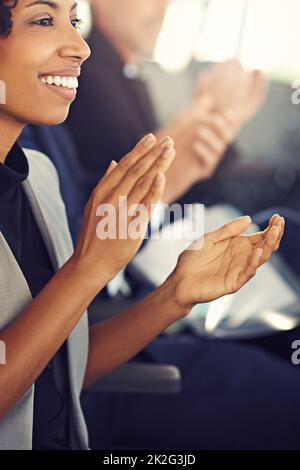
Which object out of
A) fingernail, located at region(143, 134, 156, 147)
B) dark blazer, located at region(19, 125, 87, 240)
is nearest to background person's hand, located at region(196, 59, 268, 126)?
dark blazer, located at region(19, 125, 87, 240)

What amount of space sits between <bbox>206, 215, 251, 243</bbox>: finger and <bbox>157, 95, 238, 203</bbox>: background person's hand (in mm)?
725

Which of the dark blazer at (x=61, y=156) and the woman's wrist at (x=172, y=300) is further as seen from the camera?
the dark blazer at (x=61, y=156)

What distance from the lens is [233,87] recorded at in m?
1.66

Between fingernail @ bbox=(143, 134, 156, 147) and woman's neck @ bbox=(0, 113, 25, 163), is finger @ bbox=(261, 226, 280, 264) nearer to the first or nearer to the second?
fingernail @ bbox=(143, 134, 156, 147)

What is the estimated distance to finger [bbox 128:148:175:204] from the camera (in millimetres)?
669

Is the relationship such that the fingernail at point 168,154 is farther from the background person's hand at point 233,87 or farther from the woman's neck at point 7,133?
the background person's hand at point 233,87

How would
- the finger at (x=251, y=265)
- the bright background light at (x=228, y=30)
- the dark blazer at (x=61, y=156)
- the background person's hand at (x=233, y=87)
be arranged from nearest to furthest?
the finger at (x=251, y=265) < the dark blazer at (x=61, y=156) < the background person's hand at (x=233, y=87) < the bright background light at (x=228, y=30)

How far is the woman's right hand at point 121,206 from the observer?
672mm

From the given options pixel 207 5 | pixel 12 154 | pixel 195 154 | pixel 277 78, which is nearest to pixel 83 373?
pixel 12 154

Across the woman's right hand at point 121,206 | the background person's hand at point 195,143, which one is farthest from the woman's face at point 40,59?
the background person's hand at point 195,143

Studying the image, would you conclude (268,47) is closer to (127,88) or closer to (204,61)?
(204,61)

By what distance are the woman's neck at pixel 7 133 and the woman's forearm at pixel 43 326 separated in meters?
0.15

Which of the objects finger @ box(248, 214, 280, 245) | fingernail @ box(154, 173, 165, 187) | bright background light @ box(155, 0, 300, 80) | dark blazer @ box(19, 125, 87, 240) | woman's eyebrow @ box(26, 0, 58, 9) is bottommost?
fingernail @ box(154, 173, 165, 187)

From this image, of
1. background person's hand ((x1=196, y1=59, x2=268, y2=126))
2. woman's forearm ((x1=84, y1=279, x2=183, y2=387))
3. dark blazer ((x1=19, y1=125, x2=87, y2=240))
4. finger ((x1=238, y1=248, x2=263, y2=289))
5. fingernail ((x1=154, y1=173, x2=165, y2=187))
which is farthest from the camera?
background person's hand ((x1=196, y1=59, x2=268, y2=126))
